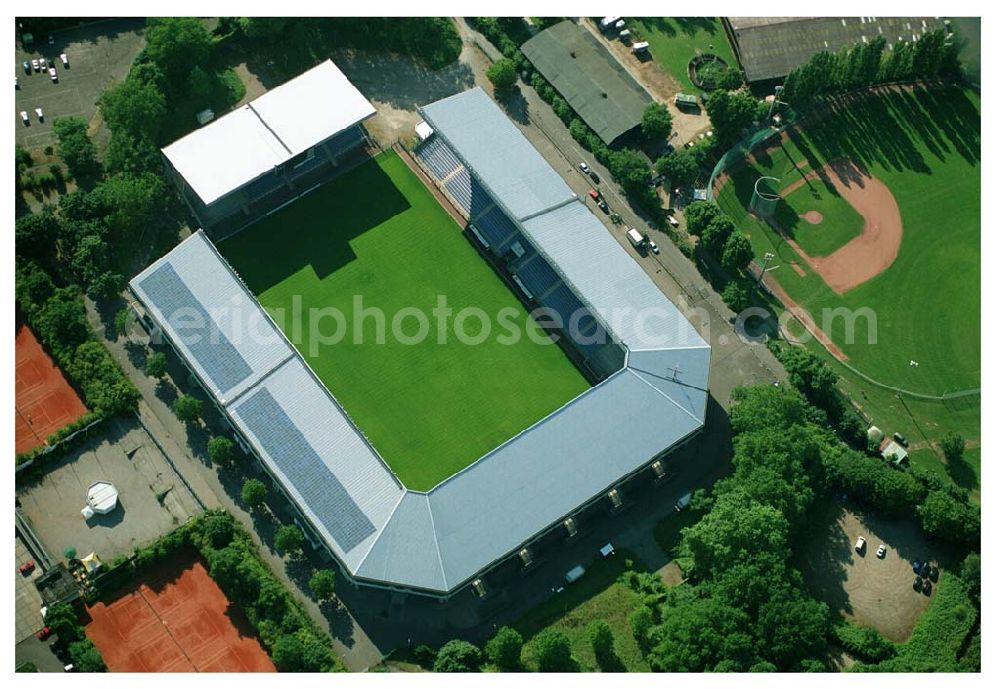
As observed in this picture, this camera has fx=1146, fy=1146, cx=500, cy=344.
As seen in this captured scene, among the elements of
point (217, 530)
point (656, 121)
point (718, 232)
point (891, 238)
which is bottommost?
point (891, 238)

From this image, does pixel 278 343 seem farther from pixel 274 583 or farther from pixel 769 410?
pixel 769 410

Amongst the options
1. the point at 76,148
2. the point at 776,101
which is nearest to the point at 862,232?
the point at 776,101

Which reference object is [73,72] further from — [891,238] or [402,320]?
[891,238]

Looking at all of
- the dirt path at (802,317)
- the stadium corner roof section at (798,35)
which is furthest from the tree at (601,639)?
the stadium corner roof section at (798,35)

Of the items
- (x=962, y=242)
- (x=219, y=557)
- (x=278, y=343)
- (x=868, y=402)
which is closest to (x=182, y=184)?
(x=278, y=343)

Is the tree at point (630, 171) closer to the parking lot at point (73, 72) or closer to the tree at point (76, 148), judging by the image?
the parking lot at point (73, 72)

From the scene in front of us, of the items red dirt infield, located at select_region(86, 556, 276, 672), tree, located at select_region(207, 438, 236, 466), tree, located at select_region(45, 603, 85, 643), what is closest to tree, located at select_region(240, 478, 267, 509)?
tree, located at select_region(207, 438, 236, 466)

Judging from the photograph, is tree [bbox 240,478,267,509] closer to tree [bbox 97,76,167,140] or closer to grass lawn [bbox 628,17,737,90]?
tree [bbox 97,76,167,140]
